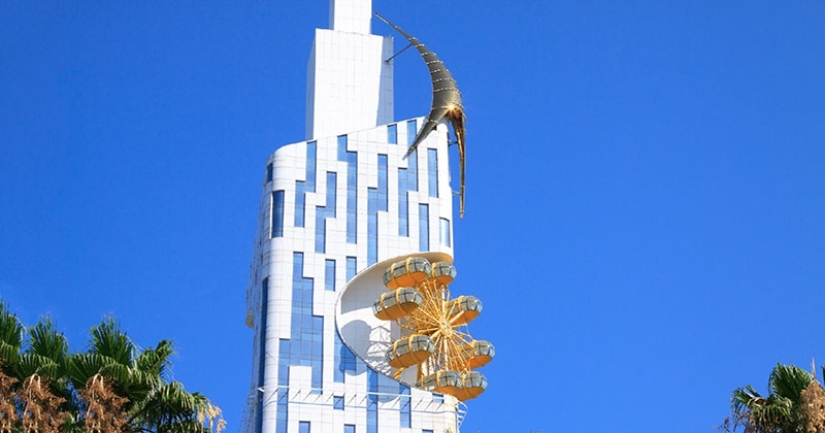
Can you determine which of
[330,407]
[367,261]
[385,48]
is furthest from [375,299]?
[385,48]

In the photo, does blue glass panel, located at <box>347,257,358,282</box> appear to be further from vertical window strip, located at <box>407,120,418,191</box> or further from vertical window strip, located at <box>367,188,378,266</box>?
vertical window strip, located at <box>407,120,418,191</box>

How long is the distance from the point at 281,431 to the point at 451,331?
9.74 m

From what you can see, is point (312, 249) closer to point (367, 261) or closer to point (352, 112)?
point (367, 261)

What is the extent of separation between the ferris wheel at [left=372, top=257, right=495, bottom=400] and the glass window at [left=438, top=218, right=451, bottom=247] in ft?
5.25

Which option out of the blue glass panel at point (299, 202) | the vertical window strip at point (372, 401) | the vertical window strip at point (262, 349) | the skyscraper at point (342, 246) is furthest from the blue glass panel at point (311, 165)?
the vertical window strip at point (372, 401)

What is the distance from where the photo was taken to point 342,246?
6819 centimetres

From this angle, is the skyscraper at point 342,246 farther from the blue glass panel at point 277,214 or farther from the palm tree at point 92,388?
the palm tree at point 92,388

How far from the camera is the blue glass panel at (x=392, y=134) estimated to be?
71.6m

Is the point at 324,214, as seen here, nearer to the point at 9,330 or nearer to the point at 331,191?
the point at 331,191

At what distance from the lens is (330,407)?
64188 millimetres

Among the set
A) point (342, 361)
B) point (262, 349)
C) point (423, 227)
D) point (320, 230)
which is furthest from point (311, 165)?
point (342, 361)

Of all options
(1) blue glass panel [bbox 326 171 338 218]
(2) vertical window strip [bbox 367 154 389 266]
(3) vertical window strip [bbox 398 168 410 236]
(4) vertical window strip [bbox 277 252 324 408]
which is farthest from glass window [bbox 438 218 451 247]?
(4) vertical window strip [bbox 277 252 324 408]

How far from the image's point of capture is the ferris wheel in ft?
217

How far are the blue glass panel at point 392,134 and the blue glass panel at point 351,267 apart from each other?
684 centimetres
